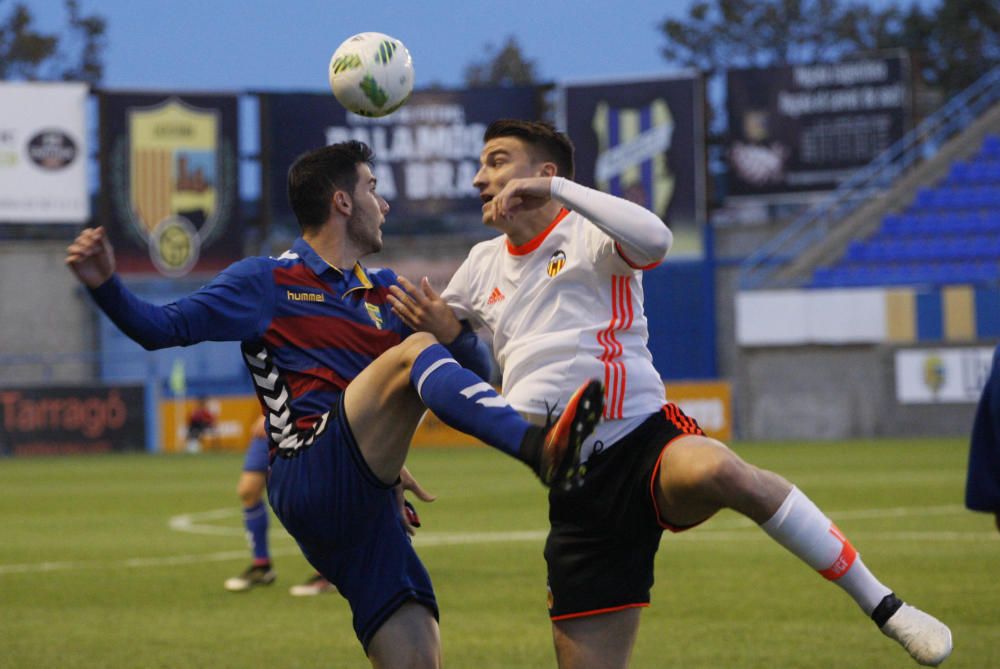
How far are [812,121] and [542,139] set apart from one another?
37509 millimetres

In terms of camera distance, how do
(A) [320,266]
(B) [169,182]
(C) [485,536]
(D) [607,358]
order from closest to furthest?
(D) [607,358], (A) [320,266], (C) [485,536], (B) [169,182]

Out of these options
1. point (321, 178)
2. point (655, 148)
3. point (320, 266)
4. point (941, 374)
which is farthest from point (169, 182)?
point (320, 266)

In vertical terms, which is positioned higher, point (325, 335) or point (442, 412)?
point (325, 335)

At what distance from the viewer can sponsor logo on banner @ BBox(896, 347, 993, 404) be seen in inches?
1235

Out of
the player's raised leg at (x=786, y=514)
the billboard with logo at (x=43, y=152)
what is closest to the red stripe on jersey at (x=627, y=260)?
the player's raised leg at (x=786, y=514)

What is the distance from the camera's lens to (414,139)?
142ft

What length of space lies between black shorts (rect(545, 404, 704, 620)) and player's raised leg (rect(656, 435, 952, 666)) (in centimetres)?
19

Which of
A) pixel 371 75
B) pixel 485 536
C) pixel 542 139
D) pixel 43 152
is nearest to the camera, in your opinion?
pixel 542 139

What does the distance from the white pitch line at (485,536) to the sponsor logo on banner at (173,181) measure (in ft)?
80.0

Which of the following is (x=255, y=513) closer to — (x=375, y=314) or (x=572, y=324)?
(x=375, y=314)

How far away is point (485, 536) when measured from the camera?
15.1m

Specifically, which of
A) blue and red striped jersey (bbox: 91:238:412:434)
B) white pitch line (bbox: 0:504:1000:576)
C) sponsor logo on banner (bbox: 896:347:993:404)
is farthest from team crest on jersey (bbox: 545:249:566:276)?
sponsor logo on banner (bbox: 896:347:993:404)

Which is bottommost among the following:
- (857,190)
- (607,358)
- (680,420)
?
(680,420)

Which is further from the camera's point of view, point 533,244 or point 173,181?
point 173,181
